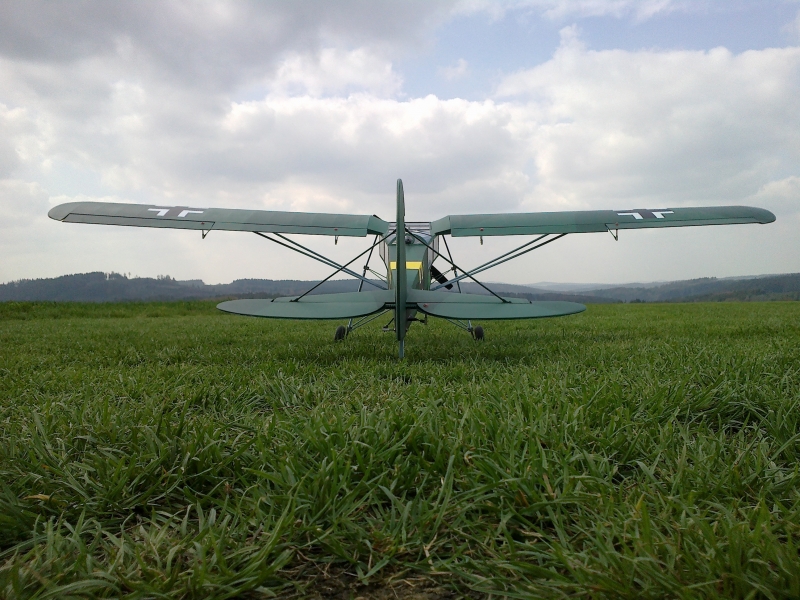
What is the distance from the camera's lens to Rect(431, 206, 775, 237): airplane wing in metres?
6.92

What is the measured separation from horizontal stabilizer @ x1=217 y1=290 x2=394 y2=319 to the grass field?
2228 mm

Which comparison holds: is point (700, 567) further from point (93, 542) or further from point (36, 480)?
point (36, 480)

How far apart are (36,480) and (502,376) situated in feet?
9.47

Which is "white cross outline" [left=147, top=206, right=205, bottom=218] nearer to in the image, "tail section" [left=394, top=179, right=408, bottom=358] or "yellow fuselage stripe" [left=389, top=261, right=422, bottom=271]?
"yellow fuselage stripe" [left=389, top=261, right=422, bottom=271]

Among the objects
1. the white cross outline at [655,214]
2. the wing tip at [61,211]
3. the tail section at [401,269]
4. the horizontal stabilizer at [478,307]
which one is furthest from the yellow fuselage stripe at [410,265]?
the wing tip at [61,211]

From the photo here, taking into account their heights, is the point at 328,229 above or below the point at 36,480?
above

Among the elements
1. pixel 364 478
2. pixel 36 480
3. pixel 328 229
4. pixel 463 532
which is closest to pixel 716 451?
pixel 463 532

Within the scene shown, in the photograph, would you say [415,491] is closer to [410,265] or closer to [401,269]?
[401,269]

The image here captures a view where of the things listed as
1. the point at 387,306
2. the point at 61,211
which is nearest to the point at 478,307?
the point at 387,306

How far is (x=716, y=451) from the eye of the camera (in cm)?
200

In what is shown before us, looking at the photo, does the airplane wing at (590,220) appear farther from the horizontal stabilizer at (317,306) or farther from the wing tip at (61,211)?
the wing tip at (61,211)

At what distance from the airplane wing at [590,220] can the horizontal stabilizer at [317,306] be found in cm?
174

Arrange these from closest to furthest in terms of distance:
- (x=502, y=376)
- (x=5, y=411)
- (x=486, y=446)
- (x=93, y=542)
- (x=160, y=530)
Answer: (x=93, y=542)
(x=160, y=530)
(x=486, y=446)
(x=5, y=411)
(x=502, y=376)

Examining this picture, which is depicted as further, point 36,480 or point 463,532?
point 36,480
